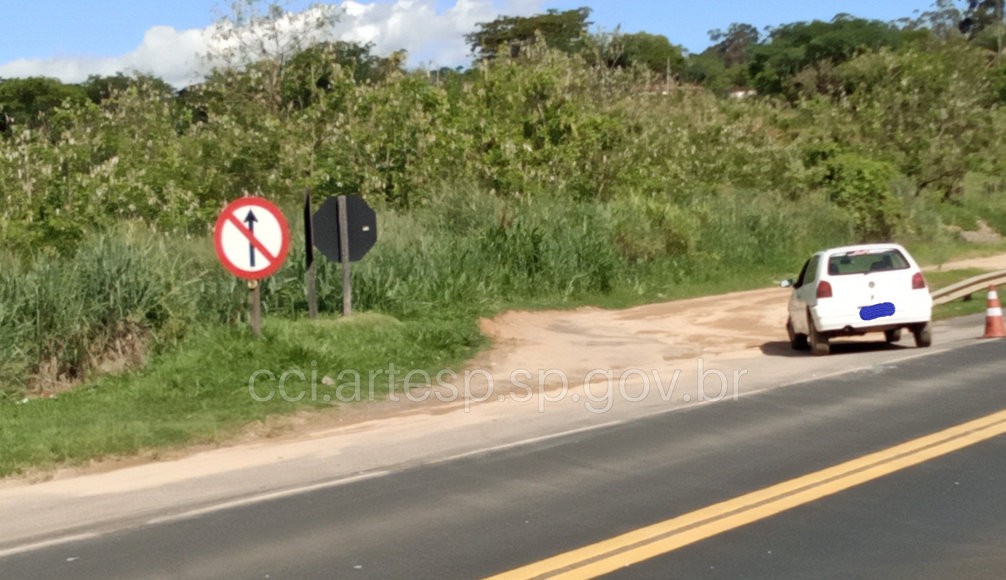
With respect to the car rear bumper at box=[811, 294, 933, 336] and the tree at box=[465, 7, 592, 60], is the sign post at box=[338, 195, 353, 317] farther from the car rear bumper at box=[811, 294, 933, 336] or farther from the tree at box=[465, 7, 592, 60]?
the tree at box=[465, 7, 592, 60]

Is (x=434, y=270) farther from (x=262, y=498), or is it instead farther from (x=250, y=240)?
(x=262, y=498)

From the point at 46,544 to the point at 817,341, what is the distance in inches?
437

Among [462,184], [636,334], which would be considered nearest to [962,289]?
[636,334]

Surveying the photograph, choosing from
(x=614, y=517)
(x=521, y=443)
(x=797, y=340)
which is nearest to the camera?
(x=614, y=517)

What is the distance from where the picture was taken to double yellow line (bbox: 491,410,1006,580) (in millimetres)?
7098

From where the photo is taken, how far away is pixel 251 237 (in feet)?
44.4

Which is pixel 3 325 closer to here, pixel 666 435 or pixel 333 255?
pixel 333 255

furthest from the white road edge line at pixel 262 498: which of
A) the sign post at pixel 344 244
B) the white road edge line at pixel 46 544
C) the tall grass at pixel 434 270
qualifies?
the sign post at pixel 344 244

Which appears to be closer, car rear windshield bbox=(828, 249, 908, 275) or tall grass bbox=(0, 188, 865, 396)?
tall grass bbox=(0, 188, 865, 396)

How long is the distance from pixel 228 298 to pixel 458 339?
288 cm

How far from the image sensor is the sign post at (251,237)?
1345 centimetres

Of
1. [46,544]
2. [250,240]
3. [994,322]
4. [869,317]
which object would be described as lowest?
[46,544]

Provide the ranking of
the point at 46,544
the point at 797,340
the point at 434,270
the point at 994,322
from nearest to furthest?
1. the point at 46,544
2. the point at 994,322
3. the point at 797,340
4. the point at 434,270

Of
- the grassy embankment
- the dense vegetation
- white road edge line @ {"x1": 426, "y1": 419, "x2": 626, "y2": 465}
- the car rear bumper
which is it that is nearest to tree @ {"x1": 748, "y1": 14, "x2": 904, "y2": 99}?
the dense vegetation
